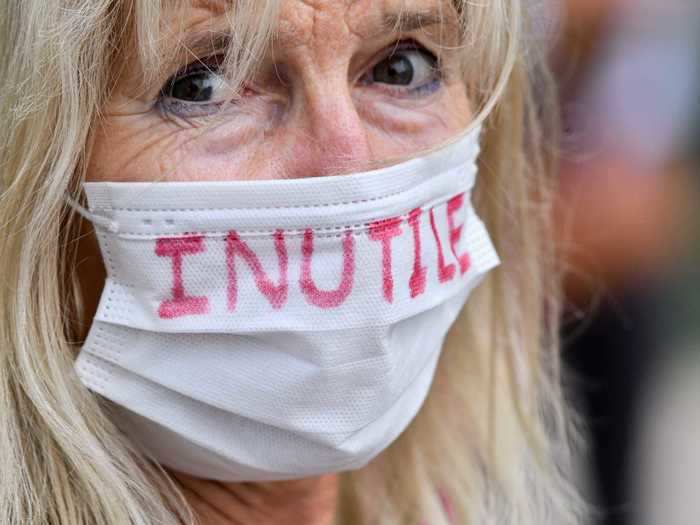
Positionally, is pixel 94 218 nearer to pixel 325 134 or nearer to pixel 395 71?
pixel 325 134

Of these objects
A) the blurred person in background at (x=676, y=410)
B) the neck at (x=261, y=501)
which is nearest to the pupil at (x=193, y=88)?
the neck at (x=261, y=501)

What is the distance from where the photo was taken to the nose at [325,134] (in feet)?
5.86

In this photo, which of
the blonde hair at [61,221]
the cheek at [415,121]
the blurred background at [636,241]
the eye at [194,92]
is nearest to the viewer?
the blonde hair at [61,221]

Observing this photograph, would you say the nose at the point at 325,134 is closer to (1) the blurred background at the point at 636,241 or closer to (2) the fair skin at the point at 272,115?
(2) the fair skin at the point at 272,115

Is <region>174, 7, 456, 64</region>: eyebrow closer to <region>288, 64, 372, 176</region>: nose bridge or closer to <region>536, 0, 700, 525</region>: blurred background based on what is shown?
<region>288, 64, 372, 176</region>: nose bridge

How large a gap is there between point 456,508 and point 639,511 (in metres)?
1.73

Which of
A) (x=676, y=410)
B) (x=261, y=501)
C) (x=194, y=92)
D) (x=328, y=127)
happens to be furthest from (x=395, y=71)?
(x=676, y=410)

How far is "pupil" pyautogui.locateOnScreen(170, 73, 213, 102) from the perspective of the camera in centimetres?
183

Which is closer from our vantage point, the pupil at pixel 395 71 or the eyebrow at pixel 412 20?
the eyebrow at pixel 412 20

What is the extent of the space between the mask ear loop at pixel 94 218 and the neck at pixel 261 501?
0.51m

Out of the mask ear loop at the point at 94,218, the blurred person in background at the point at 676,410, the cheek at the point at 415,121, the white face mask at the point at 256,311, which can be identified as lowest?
the blurred person in background at the point at 676,410

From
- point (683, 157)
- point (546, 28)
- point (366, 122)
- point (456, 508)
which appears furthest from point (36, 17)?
point (683, 157)

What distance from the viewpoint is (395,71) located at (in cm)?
203

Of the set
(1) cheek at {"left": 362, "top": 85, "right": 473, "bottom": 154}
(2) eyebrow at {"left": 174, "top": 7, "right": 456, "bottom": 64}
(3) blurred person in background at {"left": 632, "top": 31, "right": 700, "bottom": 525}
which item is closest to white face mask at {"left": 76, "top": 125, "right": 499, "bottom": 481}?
(1) cheek at {"left": 362, "top": 85, "right": 473, "bottom": 154}
